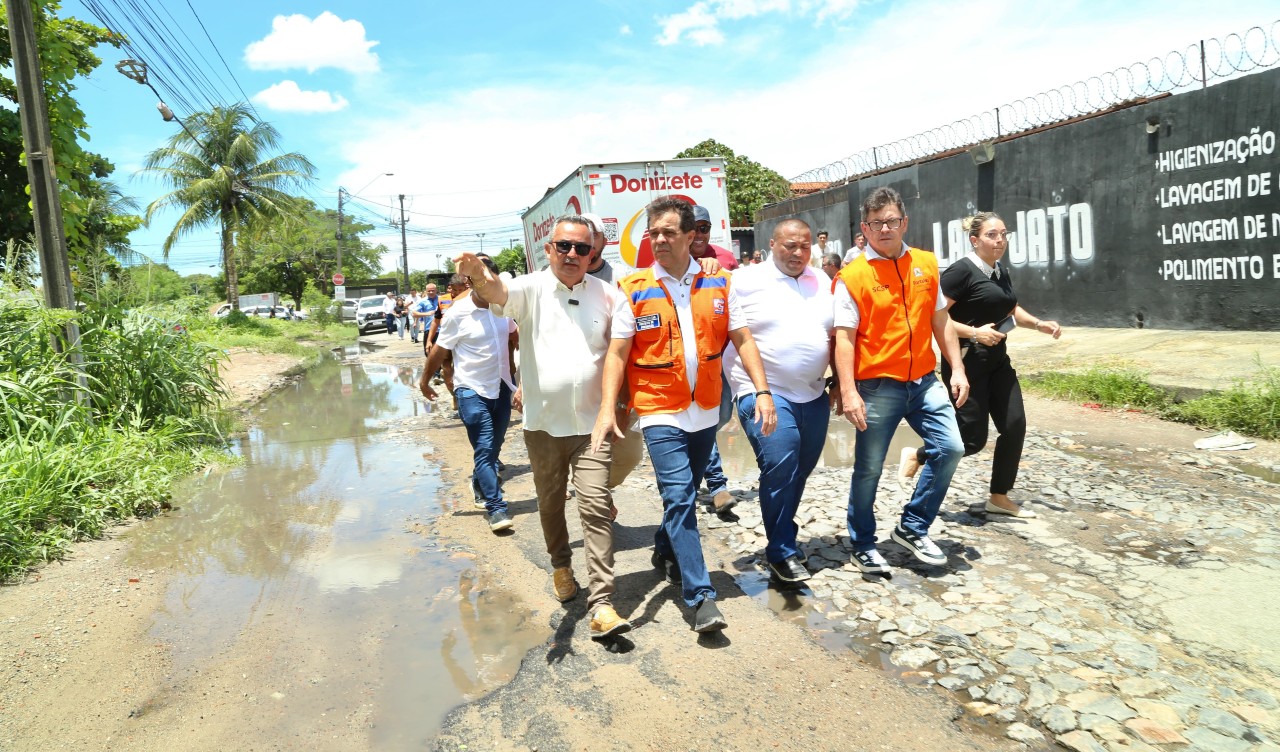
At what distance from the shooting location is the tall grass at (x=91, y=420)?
17.3ft

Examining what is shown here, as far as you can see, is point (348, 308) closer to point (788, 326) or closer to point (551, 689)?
point (788, 326)

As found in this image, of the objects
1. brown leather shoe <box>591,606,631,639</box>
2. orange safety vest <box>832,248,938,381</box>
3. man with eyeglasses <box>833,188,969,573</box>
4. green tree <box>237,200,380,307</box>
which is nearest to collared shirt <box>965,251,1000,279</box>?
man with eyeglasses <box>833,188,969,573</box>

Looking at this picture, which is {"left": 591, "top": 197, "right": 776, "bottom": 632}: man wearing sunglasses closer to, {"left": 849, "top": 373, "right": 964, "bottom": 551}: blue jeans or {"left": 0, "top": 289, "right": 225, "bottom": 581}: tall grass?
{"left": 849, "top": 373, "right": 964, "bottom": 551}: blue jeans

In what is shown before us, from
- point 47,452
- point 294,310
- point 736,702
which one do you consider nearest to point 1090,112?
point 736,702

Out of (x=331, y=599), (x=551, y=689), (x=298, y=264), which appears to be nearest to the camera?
(x=551, y=689)

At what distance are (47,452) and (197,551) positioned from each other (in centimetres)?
146

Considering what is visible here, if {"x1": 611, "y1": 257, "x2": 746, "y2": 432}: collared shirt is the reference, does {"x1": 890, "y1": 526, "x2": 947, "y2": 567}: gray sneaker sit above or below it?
below

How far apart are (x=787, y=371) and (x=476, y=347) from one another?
270 cm

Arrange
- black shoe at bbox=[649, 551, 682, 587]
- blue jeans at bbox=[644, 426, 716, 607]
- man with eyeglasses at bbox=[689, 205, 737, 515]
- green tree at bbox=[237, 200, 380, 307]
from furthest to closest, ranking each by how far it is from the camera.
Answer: green tree at bbox=[237, 200, 380, 307]
man with eyeglasses at bbox=[689, 205, 737, 515]
black shoe at bbox=[649, 551, 682, 587]
blue jeans at bbox=[644, 426, 716, 607]

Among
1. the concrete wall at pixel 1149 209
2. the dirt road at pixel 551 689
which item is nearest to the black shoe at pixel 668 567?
the dirt road at pixel 551 689

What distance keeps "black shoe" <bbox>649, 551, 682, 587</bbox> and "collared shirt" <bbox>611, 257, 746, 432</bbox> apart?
3.19 feet

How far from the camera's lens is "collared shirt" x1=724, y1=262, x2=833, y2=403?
403 centimetres

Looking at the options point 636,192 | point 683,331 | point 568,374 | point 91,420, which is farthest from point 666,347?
point 636,192

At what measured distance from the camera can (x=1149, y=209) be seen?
35.2 ft
